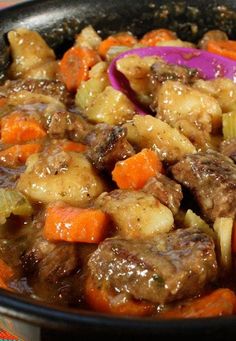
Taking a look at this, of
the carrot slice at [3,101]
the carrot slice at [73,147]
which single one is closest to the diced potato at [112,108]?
the carrot slice at [73,147]

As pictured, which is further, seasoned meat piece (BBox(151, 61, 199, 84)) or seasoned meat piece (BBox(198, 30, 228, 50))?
seasoned meat piece (BBox(198, 30, 228, 50))

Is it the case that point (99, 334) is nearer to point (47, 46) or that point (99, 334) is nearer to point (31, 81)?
point (31, 81)

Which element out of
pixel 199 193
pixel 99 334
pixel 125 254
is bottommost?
pixel 199 193

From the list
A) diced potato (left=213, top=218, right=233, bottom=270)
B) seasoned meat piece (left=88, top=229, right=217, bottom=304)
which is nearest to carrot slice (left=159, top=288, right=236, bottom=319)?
seasoned meat piece (left=88, top=229, right=217, bottom=304)

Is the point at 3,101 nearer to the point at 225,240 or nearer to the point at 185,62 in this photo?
the point at 185,62

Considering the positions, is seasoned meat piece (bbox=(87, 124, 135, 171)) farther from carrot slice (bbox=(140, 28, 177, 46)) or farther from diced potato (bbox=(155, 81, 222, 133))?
carrot slice (bbox=(140, 28, 177, 46))

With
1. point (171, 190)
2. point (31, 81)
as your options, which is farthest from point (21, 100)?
point (171, 190)
